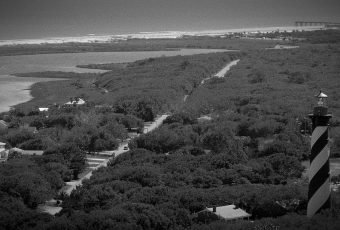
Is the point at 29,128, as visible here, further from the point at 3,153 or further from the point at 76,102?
the point at 76,102

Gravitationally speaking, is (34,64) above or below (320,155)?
below

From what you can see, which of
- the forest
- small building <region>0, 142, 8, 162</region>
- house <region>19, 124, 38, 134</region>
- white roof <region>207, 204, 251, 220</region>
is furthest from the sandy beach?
white roof <region>207, 204, 251, 220</region>

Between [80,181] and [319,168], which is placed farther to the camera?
[80,181]

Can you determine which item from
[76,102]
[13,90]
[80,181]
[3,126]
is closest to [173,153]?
[80,181]

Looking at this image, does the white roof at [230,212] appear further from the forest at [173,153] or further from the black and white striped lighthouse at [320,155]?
the black and white striped lighthouse at [320,155]

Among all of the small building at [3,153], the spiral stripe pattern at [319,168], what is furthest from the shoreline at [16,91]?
the spiral stripe pattern at [319,168]

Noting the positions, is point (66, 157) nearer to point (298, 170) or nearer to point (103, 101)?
point (298, 170)
